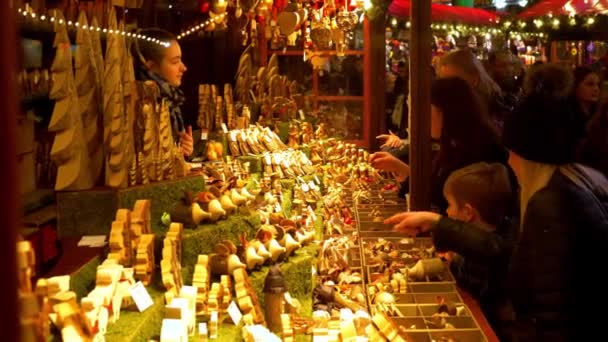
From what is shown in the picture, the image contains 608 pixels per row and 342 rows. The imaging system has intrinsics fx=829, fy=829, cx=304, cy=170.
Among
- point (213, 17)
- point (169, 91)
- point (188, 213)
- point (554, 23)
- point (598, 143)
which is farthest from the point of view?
point (554, 23)

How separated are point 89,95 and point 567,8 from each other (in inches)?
374

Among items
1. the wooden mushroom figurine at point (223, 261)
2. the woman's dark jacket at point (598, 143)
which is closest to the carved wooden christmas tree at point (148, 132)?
the wooden mushroom figurine at point (223, 261)

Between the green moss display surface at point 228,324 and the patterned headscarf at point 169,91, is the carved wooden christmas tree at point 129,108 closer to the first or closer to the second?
the green moss display surface at point 228,324

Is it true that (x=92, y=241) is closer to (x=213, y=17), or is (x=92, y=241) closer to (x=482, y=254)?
(x=482, y=254)

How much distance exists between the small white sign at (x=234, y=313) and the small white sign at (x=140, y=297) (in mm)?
262

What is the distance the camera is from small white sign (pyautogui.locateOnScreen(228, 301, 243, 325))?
2422mm

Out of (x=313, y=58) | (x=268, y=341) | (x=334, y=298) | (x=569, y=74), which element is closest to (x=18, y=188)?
(x=268, y=341)

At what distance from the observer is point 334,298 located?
2994mm

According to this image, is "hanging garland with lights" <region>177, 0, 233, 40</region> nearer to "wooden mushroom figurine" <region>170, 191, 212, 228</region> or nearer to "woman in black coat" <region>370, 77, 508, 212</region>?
"woman in black coat" <region>370, 77, 508, 212</region>

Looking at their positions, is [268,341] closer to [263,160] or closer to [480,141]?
[480,141]

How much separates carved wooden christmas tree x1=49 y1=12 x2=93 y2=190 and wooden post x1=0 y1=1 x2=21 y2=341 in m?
2.19

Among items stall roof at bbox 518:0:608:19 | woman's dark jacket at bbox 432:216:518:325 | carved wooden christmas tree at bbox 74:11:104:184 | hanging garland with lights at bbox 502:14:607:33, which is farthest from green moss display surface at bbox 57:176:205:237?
hanging garland with lights at bbox 502:14:607:33

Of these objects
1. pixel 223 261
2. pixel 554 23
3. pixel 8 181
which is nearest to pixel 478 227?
pixel 223 261

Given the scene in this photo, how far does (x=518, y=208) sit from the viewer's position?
314cm
